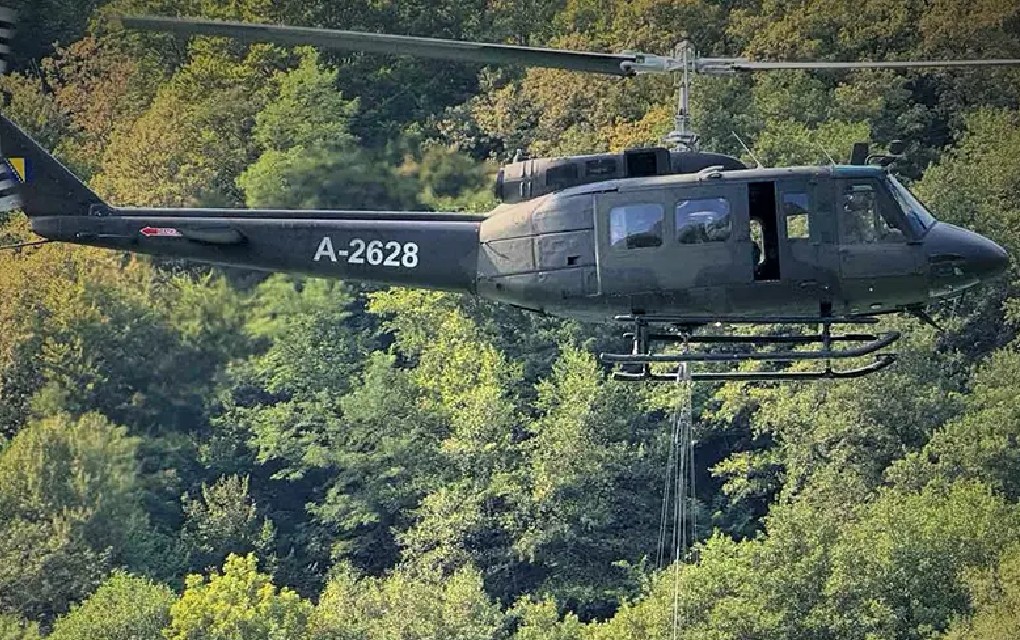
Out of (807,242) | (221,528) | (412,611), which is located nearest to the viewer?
(807,242)

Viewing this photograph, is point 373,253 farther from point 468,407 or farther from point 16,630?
point 468,407

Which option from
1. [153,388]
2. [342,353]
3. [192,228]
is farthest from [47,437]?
[192,228]

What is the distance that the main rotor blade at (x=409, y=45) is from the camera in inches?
878

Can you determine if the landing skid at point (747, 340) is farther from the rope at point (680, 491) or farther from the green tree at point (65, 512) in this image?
the green tree at point (65, 512)

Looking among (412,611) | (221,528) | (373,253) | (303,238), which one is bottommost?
(412,611)

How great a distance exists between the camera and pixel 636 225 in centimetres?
2306

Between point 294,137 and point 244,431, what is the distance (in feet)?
28.9

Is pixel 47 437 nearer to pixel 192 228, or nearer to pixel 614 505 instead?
pixel 614 505

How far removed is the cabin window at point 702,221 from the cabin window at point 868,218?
995mm

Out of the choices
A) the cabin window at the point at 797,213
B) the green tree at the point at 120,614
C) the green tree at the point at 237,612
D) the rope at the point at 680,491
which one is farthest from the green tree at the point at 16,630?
the cabin window at the point at 797,213

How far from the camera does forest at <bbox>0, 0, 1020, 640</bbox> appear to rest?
47.7 metres

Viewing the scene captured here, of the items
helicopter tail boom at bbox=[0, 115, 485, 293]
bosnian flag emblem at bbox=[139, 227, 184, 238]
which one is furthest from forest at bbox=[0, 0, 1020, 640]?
bosnian flag emblem at bbox=[139, 227, 184, 238]

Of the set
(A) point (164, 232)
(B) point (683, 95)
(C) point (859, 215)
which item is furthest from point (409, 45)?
(C) point (859, 215)

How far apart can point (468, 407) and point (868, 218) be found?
30.8 m
